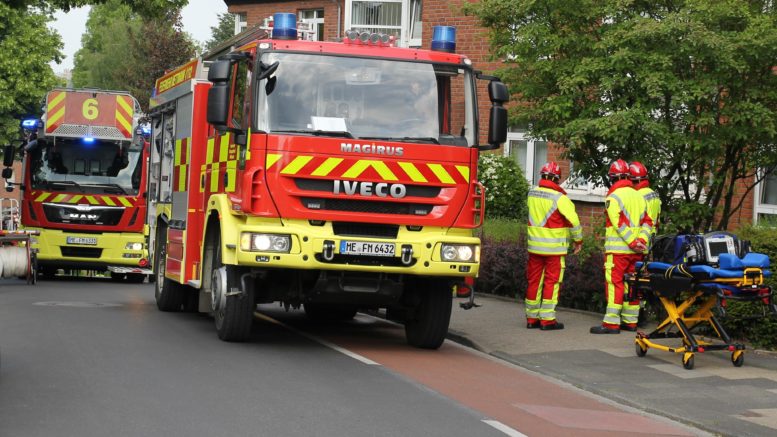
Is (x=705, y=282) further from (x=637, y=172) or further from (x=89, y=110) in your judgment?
(x=89, y=110)

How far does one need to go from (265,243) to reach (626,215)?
435 centimetres

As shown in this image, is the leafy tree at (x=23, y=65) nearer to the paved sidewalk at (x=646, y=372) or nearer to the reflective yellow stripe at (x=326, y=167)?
the paved sidewalk at (x=646, y=372)

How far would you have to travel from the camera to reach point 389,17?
3016 centimetres

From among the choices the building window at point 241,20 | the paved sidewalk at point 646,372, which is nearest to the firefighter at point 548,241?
the paved sidewalk at point 646,372

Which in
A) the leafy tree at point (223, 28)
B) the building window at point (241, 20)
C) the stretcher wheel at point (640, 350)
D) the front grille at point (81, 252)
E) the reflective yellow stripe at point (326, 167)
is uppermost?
the leafy tree at point (223, 28)

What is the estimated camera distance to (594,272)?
16031 mm

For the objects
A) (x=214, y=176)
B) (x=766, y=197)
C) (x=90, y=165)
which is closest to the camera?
(x=214, y=176)

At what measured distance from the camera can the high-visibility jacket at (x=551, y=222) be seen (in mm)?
14367

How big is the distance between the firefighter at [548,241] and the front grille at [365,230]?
124 inches

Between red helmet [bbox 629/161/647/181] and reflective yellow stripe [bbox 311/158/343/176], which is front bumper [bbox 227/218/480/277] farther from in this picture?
red helmet [bbox 629/161/647/181]

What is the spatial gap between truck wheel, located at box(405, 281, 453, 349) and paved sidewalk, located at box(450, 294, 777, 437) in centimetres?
66

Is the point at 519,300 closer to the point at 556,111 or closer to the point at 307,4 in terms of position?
the point at 556,111

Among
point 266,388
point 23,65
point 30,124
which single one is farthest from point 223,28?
point 266,388

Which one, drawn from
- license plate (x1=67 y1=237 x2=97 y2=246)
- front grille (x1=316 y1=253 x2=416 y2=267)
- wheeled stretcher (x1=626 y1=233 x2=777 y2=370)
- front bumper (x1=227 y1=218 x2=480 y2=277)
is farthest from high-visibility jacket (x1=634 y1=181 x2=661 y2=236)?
license plate (x1=67 y1=237 x2=97 y2=246)
